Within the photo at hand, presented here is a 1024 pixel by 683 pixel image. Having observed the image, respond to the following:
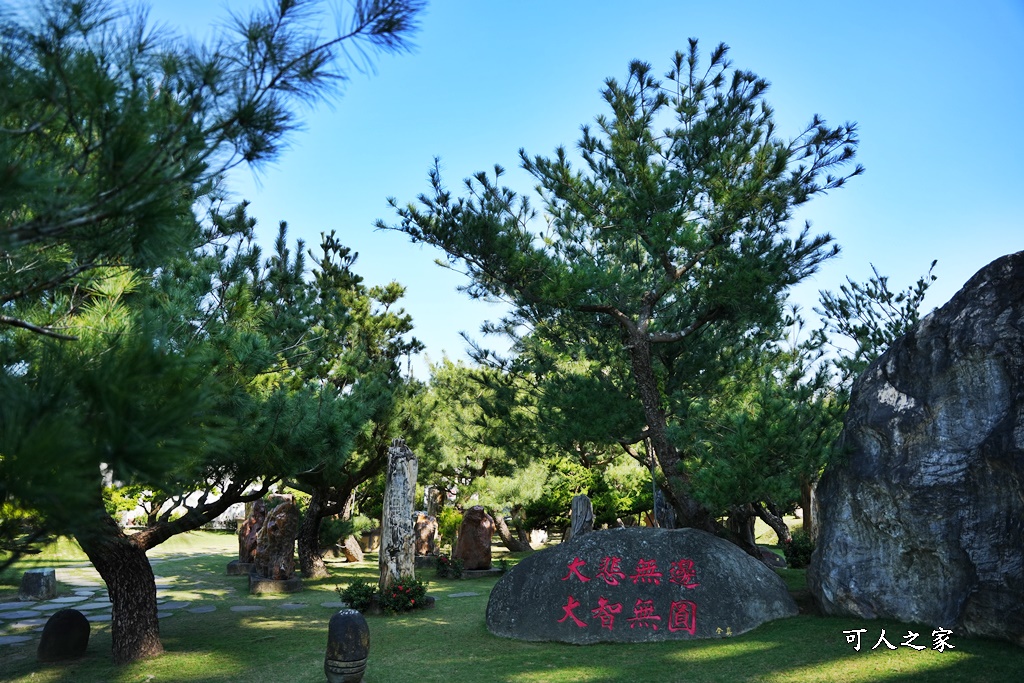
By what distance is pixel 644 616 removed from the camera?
273 inches

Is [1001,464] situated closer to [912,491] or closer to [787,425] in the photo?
[912,491]

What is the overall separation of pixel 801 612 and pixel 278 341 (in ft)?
19.5

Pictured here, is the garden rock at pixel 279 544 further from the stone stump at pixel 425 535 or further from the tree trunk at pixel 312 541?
the stone stump at pixel 425 535

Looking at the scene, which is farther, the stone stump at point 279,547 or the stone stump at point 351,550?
the stone stump at point 351,550

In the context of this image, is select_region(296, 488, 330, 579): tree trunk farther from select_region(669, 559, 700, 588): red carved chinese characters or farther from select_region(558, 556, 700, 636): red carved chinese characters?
select_region(669, 559, 700, 588): red carved chinese characters

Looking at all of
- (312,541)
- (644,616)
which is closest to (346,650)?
(644,616)

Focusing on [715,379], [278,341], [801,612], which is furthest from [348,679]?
[715,379]

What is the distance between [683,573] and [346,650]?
345 cm

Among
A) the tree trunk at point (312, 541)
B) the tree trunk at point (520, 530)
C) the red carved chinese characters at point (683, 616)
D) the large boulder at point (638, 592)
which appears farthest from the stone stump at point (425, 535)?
the red carved chinese characters at point (683, 616)

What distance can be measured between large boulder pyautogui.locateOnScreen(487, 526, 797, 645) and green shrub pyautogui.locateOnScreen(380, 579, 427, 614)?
6.16 feet

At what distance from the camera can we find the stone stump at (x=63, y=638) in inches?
257

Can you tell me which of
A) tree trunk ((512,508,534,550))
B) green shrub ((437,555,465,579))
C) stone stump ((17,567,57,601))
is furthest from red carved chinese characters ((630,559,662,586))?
tree trunk ((512,508,534,550))

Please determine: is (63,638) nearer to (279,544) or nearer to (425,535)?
(279,544)

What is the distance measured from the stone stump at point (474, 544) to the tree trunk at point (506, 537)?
2.55 m
